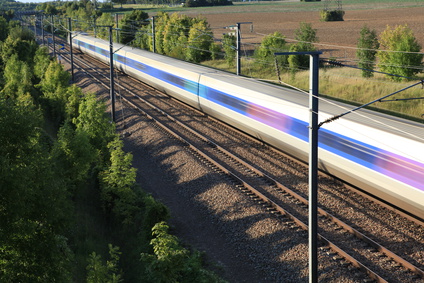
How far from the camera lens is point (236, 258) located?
502 inches

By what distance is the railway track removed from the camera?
39.4 ft

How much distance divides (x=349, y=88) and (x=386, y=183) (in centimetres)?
1885

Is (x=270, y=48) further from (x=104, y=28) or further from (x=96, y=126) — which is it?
(x=104, y=28)

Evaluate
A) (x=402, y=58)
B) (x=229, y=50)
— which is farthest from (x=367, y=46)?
(x=229, y=50)

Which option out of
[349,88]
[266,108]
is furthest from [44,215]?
[349,88]

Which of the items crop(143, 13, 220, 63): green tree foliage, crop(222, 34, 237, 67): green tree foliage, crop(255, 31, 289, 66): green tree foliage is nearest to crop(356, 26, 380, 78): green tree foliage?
crop(255, 31, 289, 66): green tree foliage

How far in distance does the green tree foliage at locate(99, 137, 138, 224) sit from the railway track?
357 cm

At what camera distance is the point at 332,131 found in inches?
632

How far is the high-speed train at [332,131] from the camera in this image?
13422 millimetres

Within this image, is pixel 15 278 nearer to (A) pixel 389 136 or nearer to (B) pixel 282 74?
(A) pixel 389 136

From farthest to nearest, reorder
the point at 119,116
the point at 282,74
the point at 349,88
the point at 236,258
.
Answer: the point at 282,74
the point at 349,88
the point at 119,116
the point at 236,258

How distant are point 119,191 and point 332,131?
688 centimetres

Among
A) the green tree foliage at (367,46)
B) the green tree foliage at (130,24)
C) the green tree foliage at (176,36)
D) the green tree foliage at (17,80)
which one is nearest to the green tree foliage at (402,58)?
the green tree foliage at (367,46)

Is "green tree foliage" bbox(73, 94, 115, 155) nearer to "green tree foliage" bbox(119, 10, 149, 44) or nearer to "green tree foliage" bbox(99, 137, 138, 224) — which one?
"green tree foliage" bbox(99, 137, 138, 224)
